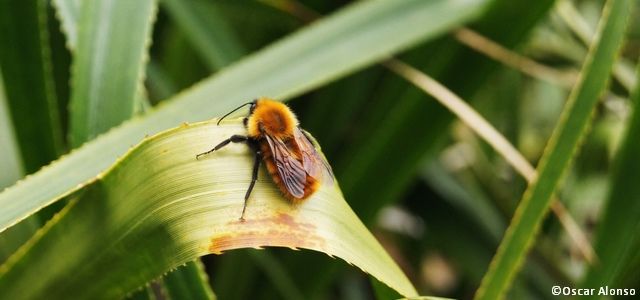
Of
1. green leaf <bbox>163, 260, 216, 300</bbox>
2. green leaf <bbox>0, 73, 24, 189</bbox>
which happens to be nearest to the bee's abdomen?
green leaf <bbox>163, 260, 216, 300</bbox>

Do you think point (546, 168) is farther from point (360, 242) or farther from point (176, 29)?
point (176, 29)

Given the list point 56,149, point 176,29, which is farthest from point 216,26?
point 56,149

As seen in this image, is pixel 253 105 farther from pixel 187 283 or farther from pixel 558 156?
pixel 558 156

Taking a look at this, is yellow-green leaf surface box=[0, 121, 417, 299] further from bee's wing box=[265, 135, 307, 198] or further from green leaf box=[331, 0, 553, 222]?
green leaf box=[331, 0, 553, 222]

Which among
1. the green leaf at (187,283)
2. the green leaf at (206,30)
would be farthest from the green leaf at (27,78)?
the green leaf at (206,30)

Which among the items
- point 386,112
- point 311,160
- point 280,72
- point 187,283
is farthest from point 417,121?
point 187,283

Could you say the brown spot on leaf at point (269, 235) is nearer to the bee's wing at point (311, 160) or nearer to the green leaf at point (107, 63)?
the bee's wing at point (311, 160)
